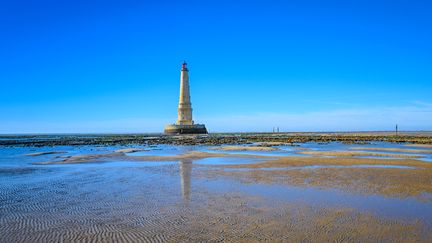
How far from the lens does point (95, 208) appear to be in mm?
8656

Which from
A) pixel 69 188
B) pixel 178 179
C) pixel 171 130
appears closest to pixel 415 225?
pixel 178 179

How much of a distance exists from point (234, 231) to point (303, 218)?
68.1 inches

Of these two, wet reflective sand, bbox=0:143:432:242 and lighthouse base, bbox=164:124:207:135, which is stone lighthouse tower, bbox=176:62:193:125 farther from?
wet reflective sand, bbox=0:143:432:242

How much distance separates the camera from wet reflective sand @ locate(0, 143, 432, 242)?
654cm

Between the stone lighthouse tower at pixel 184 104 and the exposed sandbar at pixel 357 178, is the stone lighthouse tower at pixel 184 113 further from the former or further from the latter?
the exposed sandbar at pixel 357 178

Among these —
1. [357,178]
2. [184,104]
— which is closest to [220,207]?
[357,178]

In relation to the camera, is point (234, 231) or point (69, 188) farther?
point (69, 188)

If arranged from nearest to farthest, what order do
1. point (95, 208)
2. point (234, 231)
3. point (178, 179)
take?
point (234, 231) → point (95, 208) → point (178, 179)

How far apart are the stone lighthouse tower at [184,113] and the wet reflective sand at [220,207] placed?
68907 millimetres

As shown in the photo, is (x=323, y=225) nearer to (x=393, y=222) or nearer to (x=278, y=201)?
(x=393, y=222)

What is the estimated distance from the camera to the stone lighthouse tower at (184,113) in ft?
274

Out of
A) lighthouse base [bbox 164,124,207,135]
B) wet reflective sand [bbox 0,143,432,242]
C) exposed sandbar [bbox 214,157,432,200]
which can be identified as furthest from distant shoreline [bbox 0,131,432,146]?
wet reflective sand [bbox 0,143,432,242]

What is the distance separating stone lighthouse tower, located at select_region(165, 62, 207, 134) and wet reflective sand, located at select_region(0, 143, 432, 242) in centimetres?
6891

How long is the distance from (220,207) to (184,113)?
Answer: 7609 cm
